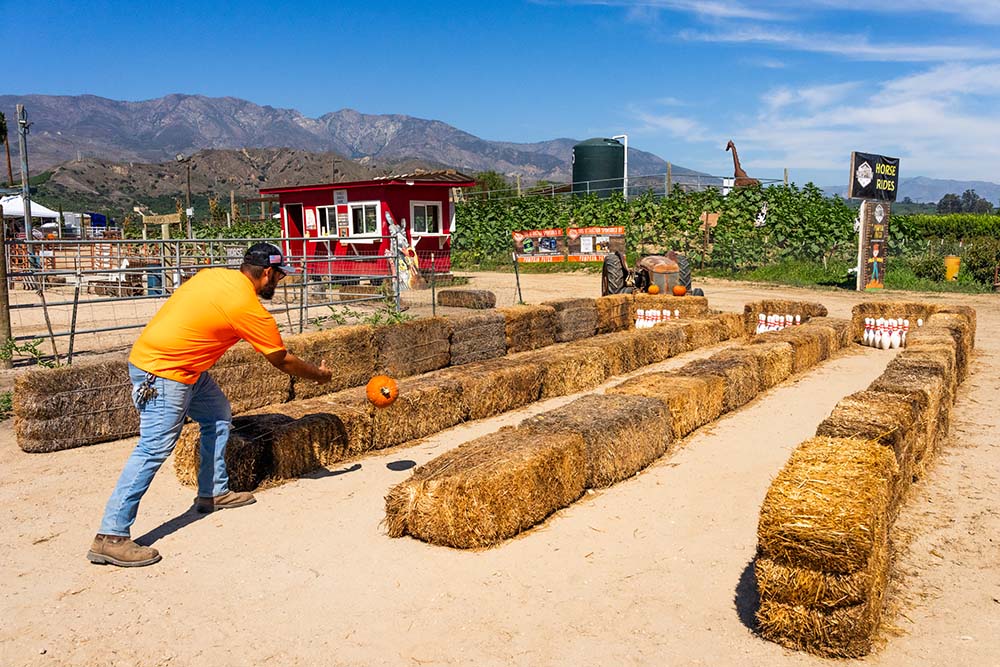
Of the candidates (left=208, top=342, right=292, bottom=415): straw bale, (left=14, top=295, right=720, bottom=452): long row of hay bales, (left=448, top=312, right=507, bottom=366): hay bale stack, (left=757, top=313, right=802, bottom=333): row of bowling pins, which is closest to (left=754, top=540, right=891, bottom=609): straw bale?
(left=208, top=342, right=292, bottom=415): straw bale

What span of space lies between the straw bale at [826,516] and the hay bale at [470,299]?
14.3 meters

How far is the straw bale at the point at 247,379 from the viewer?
8688 millimetres

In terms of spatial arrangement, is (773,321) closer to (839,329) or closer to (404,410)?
(839,329)

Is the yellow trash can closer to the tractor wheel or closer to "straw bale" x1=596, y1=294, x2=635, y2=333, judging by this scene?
the tractor wheel

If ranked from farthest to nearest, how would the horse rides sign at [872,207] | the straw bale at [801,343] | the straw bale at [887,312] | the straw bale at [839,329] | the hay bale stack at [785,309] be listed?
the horse rides sign at [872,207], the hay bale stack at [785,309], the straw bale at [887,312], the straw bale at [839,329], the straw bale at [801,343]

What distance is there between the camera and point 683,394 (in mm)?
7867

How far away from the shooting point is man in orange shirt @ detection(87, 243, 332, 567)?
16.7 feet

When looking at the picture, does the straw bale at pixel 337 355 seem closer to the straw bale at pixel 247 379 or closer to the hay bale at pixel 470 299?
the straw bale at pixel 247 379

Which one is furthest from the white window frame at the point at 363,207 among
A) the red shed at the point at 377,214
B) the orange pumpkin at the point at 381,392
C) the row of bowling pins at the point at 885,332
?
the orange pumpkin at the point at 381,392

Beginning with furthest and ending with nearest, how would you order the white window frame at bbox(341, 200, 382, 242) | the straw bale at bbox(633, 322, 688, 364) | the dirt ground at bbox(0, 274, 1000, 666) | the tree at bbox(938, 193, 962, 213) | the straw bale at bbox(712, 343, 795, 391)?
the tree at bbox(938, 193, 962, 213) → the white window frame at bbox(341, 200, 382, 242) → the straw bale at bbox(633, 322, 688, 364) → the straw bale at bbox(712, 343, 795, 391) → the dirt ground at bbox(0, 274, 1000, 666)

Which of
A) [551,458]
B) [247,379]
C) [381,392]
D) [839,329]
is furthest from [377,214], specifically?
[551,458]

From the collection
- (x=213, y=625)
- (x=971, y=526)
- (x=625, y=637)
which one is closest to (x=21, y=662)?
(x=213, y=625)

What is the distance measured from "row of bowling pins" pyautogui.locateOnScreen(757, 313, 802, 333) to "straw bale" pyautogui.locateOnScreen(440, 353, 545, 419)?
7.34 metres

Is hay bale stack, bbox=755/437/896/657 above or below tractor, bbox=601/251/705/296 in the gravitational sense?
below
